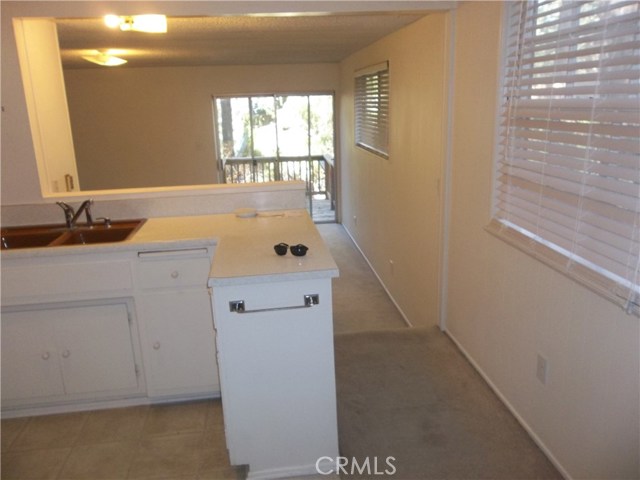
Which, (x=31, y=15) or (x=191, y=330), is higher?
(x=31, y=15)

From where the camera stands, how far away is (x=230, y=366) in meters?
1.91

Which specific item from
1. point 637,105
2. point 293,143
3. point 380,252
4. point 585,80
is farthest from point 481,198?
point 293,143

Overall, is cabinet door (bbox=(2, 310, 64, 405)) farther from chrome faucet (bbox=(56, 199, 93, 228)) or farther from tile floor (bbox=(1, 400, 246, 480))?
chrome faucet (bbox=(56, 199, 93, 228))

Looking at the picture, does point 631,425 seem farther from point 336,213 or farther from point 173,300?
point 336,213

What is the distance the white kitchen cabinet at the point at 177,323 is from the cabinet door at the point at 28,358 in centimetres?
47

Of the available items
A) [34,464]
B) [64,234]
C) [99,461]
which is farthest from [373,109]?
[34,464]

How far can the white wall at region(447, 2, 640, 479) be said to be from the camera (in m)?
1.62

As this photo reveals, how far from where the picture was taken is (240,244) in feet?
7.47

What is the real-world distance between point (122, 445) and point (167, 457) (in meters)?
0.26

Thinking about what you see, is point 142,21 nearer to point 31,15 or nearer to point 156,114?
point 31,15

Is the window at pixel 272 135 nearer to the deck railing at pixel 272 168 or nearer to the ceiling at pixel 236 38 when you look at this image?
the deck railing at pixel 272 168

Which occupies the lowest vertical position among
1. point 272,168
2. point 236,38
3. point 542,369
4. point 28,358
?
point 28,358

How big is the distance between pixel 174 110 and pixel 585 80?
6.29 m

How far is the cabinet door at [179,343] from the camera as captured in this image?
2.53 meters
